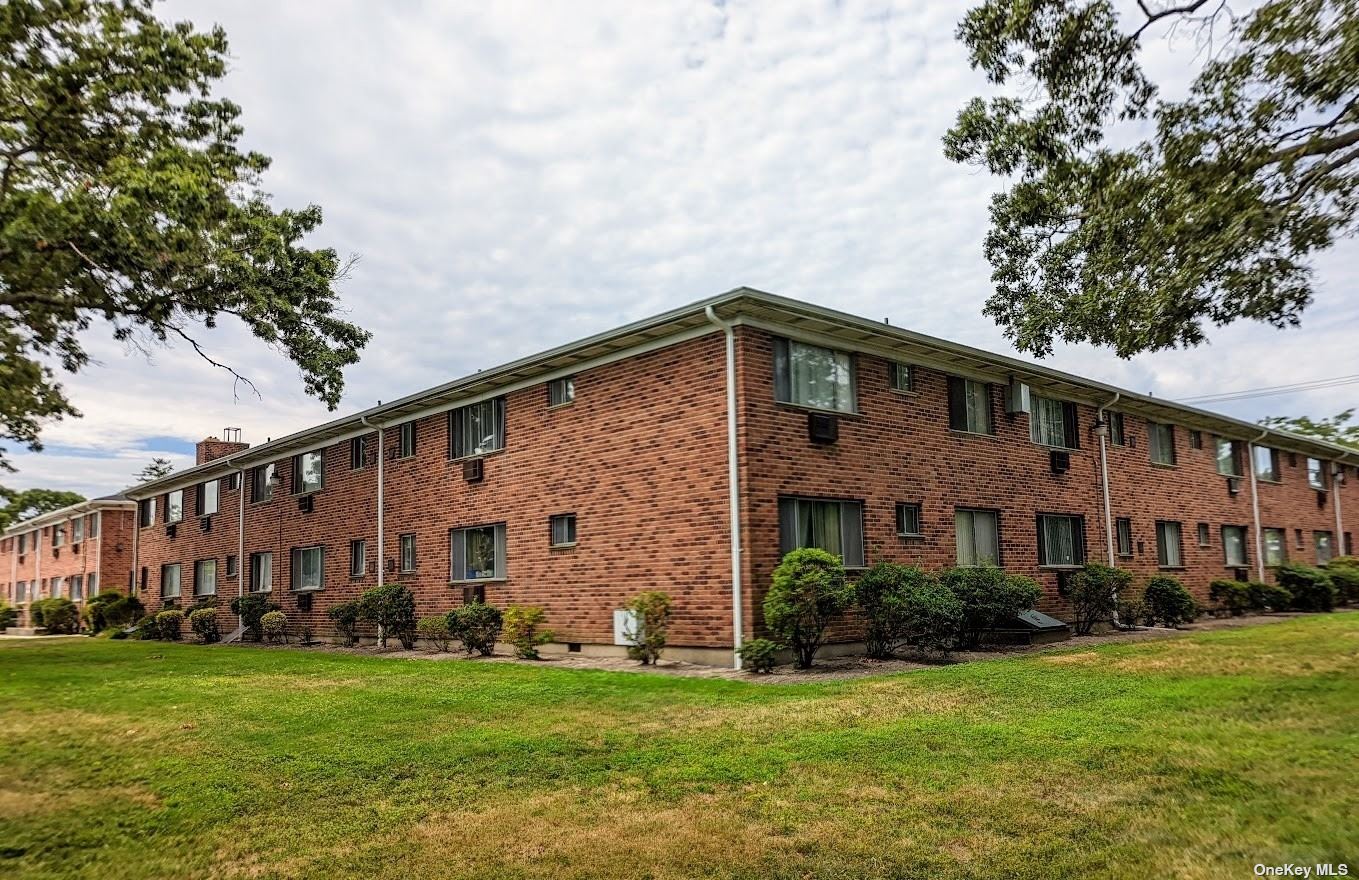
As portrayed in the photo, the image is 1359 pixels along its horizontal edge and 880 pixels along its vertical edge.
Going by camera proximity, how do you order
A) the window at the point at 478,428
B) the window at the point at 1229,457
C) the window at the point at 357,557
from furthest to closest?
the window at the point at 1229,457
the window at the point at 357,557
the window at the point at 478,428

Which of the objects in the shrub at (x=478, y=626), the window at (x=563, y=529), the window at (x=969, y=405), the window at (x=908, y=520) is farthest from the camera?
the window at (x=969, y=405)

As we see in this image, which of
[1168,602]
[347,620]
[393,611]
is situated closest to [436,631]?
[393,611]

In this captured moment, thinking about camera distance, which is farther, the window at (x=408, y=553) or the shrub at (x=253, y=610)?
the shrub at (x=253, y=610)

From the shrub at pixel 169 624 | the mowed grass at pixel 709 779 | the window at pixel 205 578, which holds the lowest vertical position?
the shrub at pixel 169 624

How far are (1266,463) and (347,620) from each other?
28.0 m

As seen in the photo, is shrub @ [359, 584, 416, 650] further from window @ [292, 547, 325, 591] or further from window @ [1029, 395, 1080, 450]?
window @ [1029, 395, 1080, 450]

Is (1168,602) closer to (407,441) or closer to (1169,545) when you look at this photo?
(1169,545)

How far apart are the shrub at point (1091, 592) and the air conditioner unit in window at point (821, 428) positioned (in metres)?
7.36

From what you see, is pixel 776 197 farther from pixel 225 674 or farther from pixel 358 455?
pixel 358 455

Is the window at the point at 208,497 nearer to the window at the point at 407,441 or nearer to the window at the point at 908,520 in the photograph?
the window at the point at 407,441

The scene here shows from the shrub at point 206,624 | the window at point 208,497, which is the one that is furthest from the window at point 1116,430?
the window at point 208,497

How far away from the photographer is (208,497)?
30.8m

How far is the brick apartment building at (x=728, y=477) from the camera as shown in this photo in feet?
44.2

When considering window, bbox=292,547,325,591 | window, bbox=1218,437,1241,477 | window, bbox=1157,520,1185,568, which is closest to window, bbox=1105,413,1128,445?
window, bbox=1157,520,1185,568
